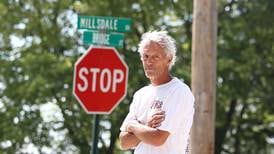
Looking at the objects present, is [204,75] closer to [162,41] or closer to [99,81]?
[99,81]

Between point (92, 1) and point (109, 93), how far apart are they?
28.7 ft

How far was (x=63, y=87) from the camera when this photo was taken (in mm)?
14734

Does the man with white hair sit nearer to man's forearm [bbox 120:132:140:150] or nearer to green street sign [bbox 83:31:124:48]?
man's forearm [bbox 120:132:140:150]

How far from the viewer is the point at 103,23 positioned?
6477 millimetres

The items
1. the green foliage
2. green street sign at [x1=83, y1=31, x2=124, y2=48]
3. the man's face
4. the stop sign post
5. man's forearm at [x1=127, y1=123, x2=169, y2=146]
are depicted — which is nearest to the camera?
man's forearm at [x1=127, y1=123, x2=169, y2=146]

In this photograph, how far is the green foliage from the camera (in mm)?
14672

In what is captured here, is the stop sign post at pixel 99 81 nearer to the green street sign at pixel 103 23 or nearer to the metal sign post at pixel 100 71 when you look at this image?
the metal sign post at pixel 100 71

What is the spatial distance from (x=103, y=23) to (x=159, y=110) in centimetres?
333

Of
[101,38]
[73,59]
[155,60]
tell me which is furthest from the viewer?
[73,59]

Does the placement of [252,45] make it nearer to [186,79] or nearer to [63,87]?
[186,79]

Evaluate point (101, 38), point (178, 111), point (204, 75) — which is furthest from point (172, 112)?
point (101, 38)

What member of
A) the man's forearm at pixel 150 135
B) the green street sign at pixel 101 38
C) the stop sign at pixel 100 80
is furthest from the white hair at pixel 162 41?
the green street sign at pixel 101 38

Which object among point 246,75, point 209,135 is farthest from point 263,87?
point 209,135

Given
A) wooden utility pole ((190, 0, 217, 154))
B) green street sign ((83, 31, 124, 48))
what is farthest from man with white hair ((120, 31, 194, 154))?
green street sign ((83, 31, 124, 48))
